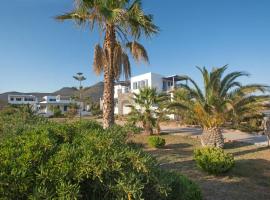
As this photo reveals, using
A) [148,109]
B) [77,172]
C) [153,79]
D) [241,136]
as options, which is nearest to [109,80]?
[77,172]

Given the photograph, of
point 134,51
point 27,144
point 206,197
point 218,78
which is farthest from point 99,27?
point 27,144

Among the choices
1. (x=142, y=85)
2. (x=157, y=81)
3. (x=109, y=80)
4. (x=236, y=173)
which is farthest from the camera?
(x=142, y=85)

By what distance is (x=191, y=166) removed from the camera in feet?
39.9

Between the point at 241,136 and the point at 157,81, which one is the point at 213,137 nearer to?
the point at 241,136

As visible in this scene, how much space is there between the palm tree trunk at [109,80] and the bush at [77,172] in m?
7.90

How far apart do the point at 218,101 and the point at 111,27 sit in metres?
6.81

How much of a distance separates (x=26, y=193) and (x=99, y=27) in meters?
10.2

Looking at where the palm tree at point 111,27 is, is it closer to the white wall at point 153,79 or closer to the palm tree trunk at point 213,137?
the palm tree trunk at point 213,137

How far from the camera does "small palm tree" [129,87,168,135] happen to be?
73.3 ft

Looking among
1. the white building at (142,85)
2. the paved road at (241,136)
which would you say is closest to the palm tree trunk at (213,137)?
the paved road at (241,136)

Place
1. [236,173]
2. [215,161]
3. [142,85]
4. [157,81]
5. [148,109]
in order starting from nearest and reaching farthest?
[215,161] < [236,173] < [148,109] < [157,81] < [142,85]

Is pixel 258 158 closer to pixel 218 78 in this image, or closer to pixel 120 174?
pixel 218 78

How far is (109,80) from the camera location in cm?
1191

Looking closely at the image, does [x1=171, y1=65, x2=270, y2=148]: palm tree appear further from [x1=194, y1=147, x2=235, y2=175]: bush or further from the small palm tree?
the small palm tree
